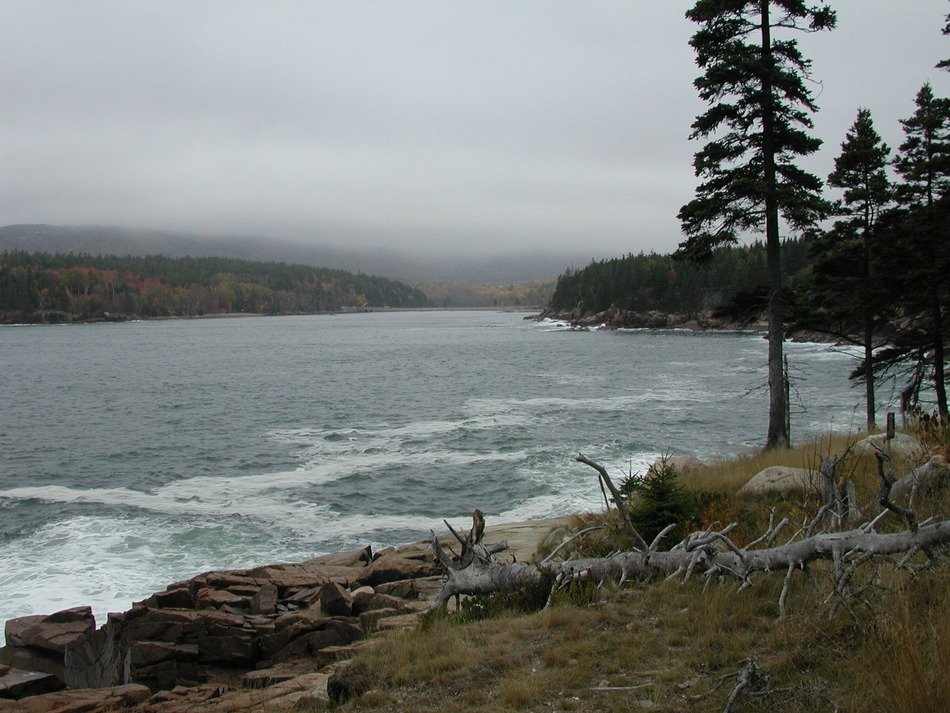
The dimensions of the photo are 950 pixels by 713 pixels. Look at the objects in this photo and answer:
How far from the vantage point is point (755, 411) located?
37000 mm

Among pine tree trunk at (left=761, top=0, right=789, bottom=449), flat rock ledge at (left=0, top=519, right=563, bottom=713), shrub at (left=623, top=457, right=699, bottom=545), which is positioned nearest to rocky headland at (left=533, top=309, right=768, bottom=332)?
pine tree trunk at (left=761, top=0, right=789, bottom=449)

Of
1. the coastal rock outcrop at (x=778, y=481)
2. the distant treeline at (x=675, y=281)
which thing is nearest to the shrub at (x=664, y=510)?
the coastal rock outcrop at (x=778, y=481)

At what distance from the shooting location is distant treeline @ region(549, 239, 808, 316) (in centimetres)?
11165

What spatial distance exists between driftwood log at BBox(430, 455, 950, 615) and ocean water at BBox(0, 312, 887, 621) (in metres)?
9.29

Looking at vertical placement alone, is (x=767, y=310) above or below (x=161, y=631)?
above

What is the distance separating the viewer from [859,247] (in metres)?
21.2

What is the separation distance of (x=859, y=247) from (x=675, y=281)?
357 ft

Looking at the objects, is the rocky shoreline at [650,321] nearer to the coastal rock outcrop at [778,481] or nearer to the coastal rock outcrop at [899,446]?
the coastal rock outcrop at [899,446]

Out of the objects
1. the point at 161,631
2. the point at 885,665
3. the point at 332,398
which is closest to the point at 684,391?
the point at 332,398

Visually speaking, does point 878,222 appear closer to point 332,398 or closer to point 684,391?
point 684,391

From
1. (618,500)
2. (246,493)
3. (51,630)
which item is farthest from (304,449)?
(618,500)

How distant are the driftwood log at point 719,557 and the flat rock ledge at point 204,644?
5.14 feet

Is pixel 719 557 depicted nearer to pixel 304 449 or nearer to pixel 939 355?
pixel 939 355

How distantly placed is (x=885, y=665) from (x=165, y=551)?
16740mm
